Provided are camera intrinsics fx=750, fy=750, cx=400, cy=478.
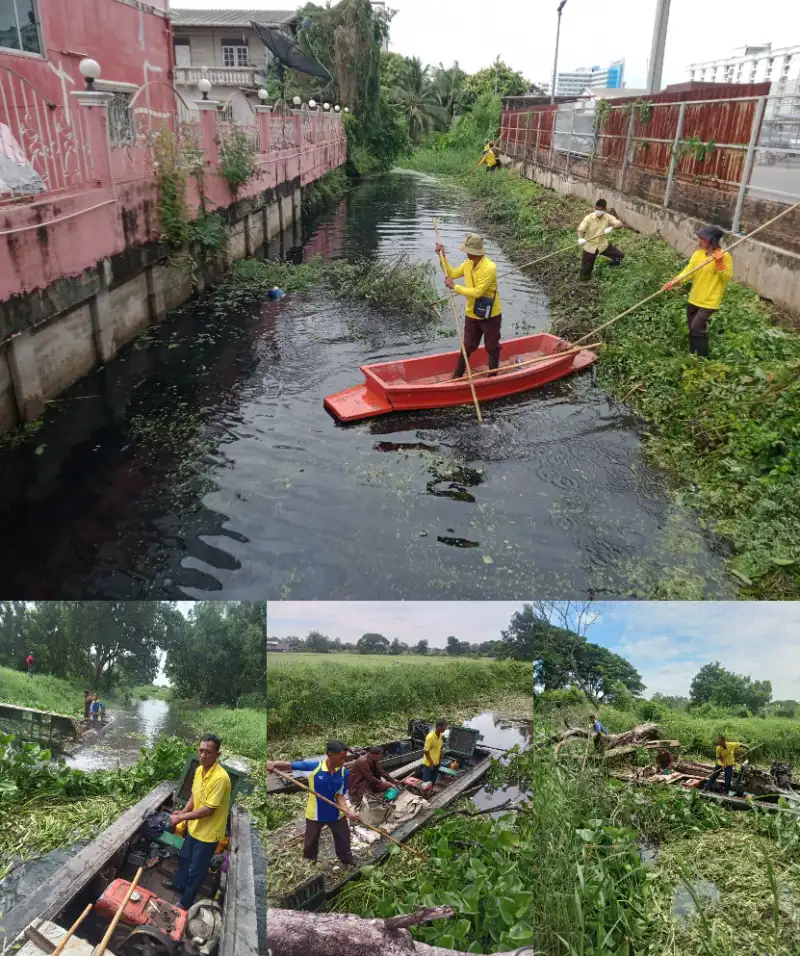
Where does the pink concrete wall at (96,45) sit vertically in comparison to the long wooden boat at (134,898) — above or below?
above

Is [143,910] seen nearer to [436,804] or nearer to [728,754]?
[436,804]

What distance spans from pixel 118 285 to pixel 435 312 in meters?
5.50

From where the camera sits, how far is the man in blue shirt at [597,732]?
339cm

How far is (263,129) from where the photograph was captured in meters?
19.5

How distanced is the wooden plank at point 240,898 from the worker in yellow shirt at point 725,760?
2.27 m

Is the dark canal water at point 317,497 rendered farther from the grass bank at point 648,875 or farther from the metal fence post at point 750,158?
the metal fence post at point 750,158

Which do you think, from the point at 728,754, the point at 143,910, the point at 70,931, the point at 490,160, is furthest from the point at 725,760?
the point at 490,160

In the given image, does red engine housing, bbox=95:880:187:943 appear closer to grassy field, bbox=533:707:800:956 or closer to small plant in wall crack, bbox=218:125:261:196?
grassy field, bbox=533:707:800:956

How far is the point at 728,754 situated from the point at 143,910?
2.80 m

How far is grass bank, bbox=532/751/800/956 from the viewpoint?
2.92m

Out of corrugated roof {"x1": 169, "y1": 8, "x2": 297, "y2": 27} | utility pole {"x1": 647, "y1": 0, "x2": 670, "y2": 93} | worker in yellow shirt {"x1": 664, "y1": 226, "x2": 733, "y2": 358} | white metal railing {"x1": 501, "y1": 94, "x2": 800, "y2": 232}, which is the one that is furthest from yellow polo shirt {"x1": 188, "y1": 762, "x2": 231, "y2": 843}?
corrugated roof {"x1": 169, "y1": 8, "x2": 297, "y2": 27}

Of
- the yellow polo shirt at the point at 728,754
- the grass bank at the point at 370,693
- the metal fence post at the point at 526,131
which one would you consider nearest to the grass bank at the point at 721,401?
the yellow polo shirt at the point at 728,754

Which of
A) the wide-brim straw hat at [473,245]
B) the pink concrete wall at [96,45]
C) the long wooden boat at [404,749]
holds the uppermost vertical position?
the pink concrete wall at [96,45]

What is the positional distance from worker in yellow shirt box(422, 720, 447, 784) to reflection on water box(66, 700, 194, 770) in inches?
44.3
